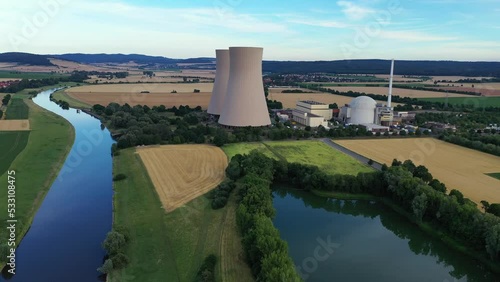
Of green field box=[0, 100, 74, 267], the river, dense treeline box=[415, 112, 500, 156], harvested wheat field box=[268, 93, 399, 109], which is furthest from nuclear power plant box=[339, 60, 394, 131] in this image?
green field box=[0, 100, 74, 267]

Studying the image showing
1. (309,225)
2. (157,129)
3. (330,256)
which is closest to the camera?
(330,256)

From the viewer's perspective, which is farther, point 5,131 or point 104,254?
point 5,131

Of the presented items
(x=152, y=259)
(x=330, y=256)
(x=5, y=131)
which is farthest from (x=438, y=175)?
(x=5, y=131)

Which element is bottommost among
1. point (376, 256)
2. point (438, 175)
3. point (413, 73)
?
point (376, 256)

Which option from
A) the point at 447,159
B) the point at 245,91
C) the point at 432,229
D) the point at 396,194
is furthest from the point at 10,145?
the point at 447,159

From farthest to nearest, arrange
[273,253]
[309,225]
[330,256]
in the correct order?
1. [309,225]
2. [330,256]
3. [273,253]

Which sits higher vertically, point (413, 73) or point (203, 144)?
point (413, 73)

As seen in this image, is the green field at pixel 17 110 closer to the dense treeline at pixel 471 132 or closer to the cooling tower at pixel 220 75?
the cooling tower at pixel 220 75

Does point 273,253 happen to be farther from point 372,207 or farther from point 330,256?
point 372,207

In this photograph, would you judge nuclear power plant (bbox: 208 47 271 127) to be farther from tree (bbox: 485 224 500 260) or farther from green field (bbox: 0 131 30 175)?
tree (bbox: 485 224 500 260)
